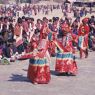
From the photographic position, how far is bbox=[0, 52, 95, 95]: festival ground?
11.9m

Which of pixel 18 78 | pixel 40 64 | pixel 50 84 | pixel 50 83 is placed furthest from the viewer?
pixel 18 78

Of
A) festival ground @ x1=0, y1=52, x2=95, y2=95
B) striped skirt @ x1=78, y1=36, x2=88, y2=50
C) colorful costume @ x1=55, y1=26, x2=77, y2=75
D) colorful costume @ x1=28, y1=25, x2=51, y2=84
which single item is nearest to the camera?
festival ground @ x1=0, y1=52, x2=95, y2=95

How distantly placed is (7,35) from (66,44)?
442 centimetres

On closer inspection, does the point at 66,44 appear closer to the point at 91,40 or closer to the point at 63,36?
the point at 63,36

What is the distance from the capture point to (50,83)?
12.9 meters

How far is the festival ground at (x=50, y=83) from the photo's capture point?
1186 cm

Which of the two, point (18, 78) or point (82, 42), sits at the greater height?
point (82, 42)

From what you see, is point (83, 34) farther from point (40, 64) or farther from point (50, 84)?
→ point (40, 64)

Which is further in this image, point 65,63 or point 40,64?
point 65,63

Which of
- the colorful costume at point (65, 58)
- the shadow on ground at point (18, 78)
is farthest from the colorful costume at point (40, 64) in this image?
the colorful costume at point (65, 58)

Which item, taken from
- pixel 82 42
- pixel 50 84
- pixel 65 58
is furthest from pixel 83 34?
pixel 50 84

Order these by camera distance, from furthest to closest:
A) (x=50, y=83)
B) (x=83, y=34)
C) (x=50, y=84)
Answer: (x=83, y=34)
(x=50, y=83)
(x=50, y=84)

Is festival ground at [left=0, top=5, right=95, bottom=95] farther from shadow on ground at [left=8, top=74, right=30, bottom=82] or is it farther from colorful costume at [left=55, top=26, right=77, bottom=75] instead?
colorful costume at [left=55, top=26, right=77, bottom=75]

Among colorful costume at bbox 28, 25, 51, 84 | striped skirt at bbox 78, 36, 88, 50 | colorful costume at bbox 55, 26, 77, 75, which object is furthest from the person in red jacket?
colorful costume at bbox 28, 25, 51, 84
